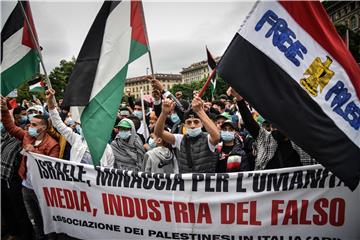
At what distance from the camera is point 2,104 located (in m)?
4.45

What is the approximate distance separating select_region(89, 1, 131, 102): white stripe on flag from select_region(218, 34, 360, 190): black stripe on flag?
134 centimetres

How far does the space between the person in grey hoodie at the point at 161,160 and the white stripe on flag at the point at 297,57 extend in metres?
1.86

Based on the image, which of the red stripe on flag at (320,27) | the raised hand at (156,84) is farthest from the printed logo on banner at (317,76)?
the raised hand at (156,84)

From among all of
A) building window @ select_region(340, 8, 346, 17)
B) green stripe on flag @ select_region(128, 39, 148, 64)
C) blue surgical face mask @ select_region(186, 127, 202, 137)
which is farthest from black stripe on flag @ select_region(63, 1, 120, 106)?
building window @ select_region(340, 8, 346, 17)

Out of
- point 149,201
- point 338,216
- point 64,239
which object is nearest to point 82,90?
point 149,201

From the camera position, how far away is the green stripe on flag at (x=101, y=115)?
Result: 357 centimetres

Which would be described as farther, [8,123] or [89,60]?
[8,123]

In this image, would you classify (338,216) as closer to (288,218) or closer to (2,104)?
(288,218)

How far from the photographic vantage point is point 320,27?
283 cm

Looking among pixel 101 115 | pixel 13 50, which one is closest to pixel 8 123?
pixel 13 50

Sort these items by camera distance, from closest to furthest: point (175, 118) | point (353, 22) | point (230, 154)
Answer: point (230, 154) < point (175, 118) < point (353, 22)

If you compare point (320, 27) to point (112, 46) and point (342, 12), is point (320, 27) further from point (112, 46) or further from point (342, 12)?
point (342, 12)

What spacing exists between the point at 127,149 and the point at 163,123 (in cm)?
100

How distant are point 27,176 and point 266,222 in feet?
9.87
